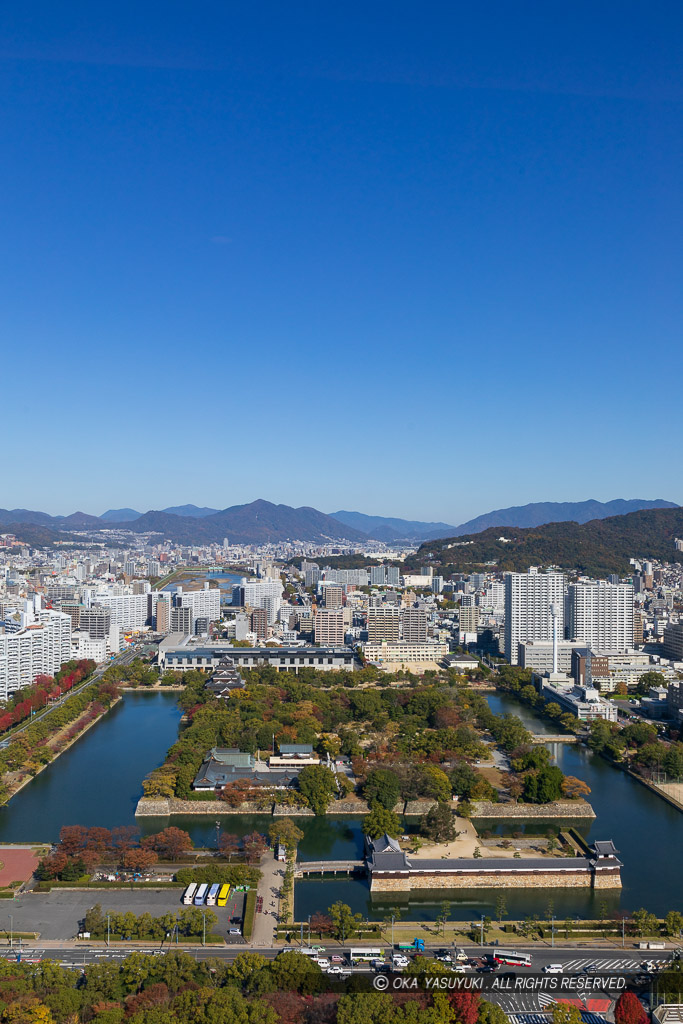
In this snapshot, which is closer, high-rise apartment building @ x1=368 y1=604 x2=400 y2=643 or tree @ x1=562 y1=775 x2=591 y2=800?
tree @ x1=562 y1=775 x2=591 y2=800

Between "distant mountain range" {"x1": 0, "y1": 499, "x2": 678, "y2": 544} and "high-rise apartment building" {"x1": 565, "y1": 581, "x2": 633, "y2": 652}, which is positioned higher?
"distant mountain range" {"x1": 0, "y1": 499, "x2": 678, "y2": 544}

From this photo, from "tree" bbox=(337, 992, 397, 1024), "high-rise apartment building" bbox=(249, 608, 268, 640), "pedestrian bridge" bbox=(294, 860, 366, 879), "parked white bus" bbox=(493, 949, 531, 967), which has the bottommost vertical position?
"pedestrian bridge" bbox=(294, 860, 366, 879)

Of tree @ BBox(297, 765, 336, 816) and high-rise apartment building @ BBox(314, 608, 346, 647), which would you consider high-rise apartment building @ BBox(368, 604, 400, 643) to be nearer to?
high-rise apartment building @ BBox(314, 608, 346, 647)

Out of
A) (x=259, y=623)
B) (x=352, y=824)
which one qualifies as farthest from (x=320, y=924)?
(x=259, y=623)

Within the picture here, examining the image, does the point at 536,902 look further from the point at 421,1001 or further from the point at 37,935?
the point at 37,935

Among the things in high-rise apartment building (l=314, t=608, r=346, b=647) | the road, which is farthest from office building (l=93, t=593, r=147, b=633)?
the road

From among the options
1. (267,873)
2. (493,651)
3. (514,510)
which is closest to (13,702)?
(267,873)

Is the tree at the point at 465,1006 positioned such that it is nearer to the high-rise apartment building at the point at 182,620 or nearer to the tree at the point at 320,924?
the tree at the point at 320,924

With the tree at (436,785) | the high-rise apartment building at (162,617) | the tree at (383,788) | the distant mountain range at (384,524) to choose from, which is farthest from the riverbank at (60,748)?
the distant mountain range at (384,524)
